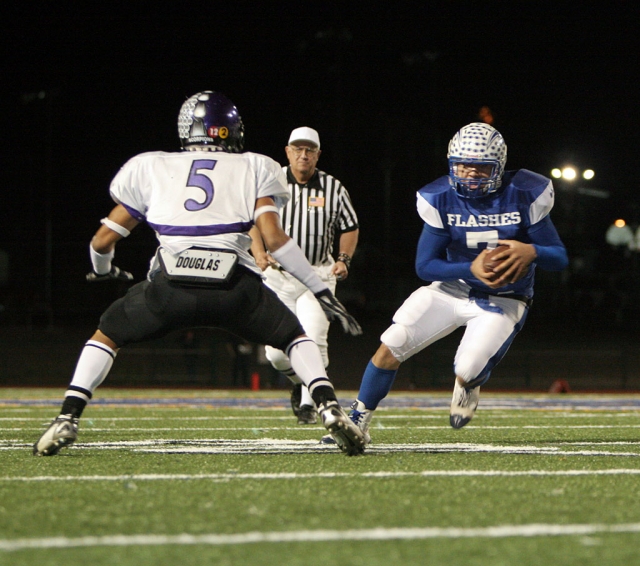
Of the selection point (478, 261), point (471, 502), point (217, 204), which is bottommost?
point (471, 502)

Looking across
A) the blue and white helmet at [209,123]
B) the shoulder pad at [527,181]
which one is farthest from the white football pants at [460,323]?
the blue and white helmet at [209,123]

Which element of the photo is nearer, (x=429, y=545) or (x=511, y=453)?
(x=429, y=545)

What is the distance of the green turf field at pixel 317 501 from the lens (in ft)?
8.04

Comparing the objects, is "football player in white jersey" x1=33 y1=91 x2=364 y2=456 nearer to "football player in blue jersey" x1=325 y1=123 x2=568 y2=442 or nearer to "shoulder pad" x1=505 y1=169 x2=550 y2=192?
"football player in blue jersey" x1=325 y1=123 x2=568 y2=442

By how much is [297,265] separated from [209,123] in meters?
0.76

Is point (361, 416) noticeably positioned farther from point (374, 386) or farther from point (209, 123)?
point (209, 123)

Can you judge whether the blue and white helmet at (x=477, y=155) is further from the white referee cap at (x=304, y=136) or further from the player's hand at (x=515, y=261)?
the white referee cap at (x=304, y=136)

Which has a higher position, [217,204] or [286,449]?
[217,204]

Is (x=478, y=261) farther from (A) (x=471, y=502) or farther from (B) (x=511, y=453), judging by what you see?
(A) (x=471, y=502)

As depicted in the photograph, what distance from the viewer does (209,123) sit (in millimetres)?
4734

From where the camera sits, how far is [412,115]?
3522cm

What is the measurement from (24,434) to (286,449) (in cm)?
176

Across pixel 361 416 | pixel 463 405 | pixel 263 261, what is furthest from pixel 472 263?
pixel 263 261

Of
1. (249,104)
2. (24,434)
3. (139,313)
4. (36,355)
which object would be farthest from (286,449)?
(249,104)
